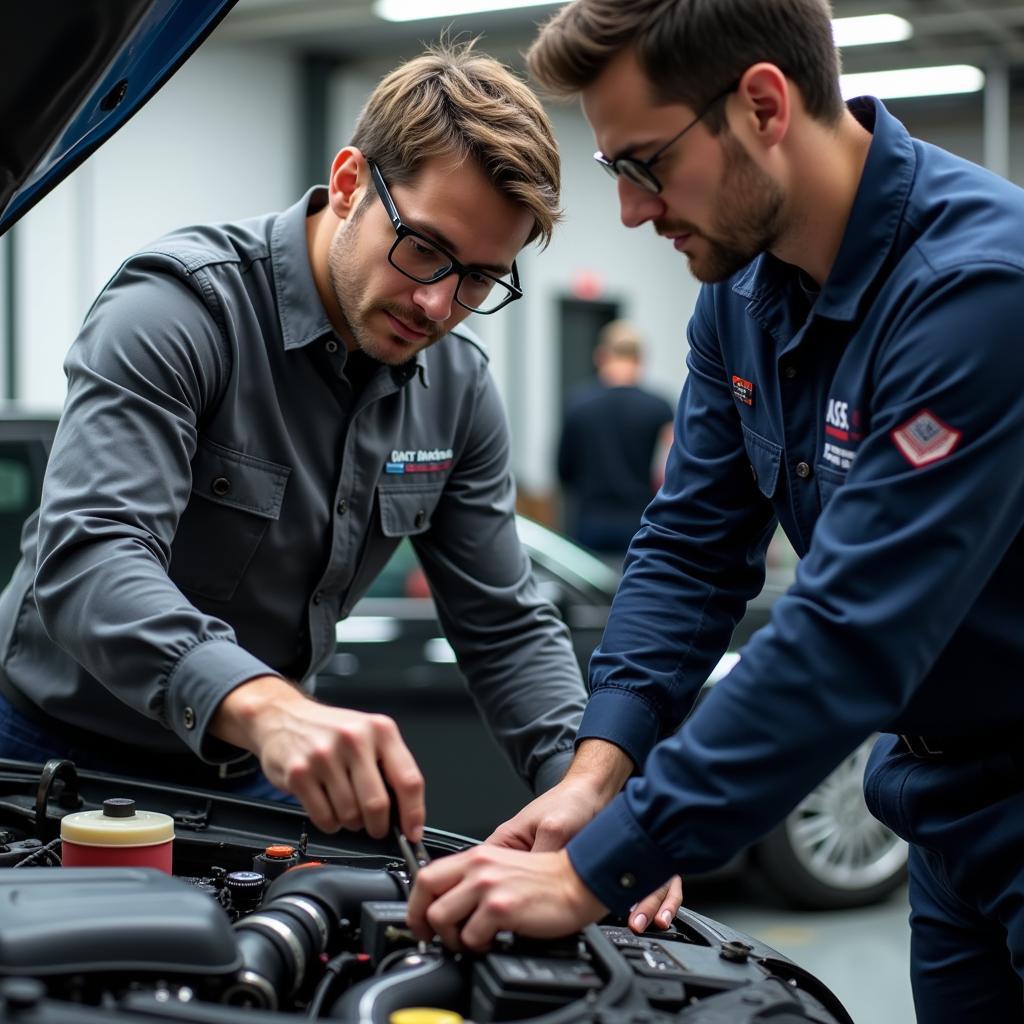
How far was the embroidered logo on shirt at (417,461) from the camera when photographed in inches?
87.0

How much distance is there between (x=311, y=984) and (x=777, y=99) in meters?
1.03

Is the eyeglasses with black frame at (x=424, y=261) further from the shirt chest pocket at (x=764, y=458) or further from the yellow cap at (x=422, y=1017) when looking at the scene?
the yellow cap at (x=422, y=1017)

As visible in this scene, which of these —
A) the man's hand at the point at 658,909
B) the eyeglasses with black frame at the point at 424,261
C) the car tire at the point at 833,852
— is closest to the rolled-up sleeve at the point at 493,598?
the eyeglasses with black frame at the point at 424,261

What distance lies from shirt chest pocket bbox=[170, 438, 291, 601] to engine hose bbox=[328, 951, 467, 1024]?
81 centimetres

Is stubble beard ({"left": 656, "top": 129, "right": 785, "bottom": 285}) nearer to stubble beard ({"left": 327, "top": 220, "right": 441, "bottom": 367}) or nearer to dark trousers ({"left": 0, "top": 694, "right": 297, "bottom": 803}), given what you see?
stubble beard ({"left": 327, "top": 220, "right": 441, "bottom": 367})

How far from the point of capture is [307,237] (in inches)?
86.7

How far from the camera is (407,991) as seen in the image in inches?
51.0

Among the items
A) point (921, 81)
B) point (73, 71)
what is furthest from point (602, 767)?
point (921, 81)

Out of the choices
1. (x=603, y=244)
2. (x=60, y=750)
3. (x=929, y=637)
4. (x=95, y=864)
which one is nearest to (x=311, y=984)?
(x=95, y=864)

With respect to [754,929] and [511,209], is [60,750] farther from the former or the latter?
[754,929]

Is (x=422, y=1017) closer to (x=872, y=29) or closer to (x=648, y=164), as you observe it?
(x=648, y=164)

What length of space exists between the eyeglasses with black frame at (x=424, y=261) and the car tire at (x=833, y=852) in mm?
2509

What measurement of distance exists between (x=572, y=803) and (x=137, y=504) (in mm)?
654

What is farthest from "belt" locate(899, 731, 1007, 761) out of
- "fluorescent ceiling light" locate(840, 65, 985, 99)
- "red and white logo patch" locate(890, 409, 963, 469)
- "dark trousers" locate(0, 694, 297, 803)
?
"fluorescent ceiling light" locate(840, 65, 985, 99)
